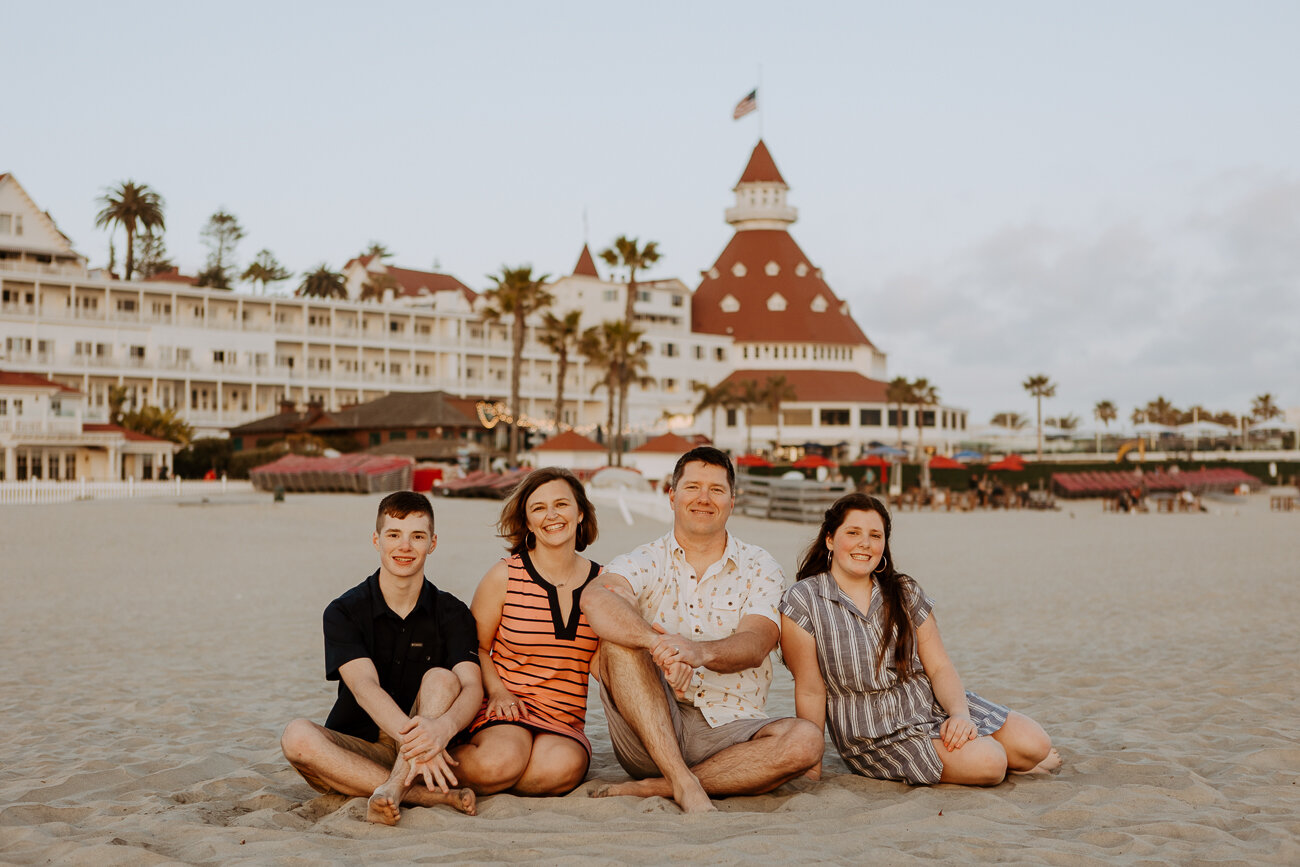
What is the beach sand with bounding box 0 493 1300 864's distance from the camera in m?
3.90

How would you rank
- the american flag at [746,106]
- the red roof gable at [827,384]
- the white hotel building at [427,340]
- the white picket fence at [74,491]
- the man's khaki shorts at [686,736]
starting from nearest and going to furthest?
1. the man's khaki shorts at [686,736]
2. the white picket fence at [74,491]
3. the white hotel building at [427,340]
4. the red roof gable at [827,384]
5. the american flag at [746,106]

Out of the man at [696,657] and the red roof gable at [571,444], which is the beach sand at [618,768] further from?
the red roof gable at [571,444]

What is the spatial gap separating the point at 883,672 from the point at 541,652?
1.40 metres

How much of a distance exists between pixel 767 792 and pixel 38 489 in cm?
3209

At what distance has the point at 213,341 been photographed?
212 ft

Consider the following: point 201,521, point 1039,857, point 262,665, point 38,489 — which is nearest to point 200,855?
point 1039,857

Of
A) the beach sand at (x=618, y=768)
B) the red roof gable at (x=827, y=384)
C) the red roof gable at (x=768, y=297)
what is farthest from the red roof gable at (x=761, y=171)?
the beach sand at (x=618, y=768)

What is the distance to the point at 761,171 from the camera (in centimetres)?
8781

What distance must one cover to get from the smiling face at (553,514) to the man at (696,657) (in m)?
0.24

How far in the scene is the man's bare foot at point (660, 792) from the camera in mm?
4336

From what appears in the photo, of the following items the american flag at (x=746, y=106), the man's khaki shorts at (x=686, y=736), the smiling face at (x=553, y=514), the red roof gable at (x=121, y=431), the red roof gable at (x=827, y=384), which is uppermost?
the american flag at (x=746, y=106)

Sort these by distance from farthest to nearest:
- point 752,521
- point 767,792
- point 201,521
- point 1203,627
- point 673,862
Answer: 1. point 752,521
2. point 201,521
3. point 1203,627
4. point 767,792
5. point 673,862

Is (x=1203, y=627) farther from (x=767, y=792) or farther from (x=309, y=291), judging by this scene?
(x=309, y=291)

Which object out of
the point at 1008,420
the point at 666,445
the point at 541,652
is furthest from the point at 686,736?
the point at 1008,420
